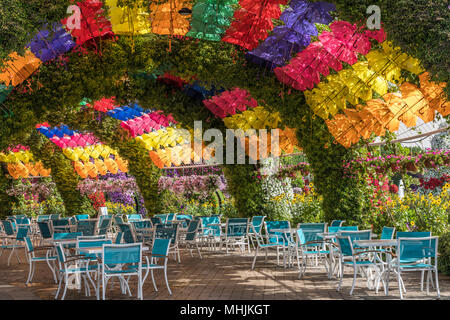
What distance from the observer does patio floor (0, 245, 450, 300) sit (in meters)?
6.73

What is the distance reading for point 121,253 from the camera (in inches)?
238

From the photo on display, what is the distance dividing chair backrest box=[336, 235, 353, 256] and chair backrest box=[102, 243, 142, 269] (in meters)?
2.68

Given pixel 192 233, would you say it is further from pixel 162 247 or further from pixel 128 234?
pixel 162 247

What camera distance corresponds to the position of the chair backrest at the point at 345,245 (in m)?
6.66

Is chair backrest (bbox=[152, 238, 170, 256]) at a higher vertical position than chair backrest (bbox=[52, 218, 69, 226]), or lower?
lower

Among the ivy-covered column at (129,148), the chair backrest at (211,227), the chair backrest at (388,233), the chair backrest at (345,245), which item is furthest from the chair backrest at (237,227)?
the ivy-covered column at (129,148)

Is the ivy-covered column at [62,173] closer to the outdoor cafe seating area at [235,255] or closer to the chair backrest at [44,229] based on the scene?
the outdoor cafe seating area at [235,255]

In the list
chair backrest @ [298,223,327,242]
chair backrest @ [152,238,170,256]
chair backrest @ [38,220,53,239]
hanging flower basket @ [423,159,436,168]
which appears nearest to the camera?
chair backrest @ [152,238,170,256]

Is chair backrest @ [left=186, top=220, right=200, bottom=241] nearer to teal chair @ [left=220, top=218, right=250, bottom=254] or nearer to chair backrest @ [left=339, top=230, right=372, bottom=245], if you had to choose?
teal chair @ [left=220, top=218, right=250, bottom=254]

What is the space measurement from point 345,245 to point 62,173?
16754 millimetres

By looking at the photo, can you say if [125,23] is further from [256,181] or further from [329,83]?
[256,181]

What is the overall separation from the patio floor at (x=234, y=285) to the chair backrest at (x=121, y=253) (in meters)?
0.95

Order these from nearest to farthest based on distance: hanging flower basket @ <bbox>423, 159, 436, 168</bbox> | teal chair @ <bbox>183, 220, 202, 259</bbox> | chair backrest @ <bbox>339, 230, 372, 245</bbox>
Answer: chair backrest @ <bbox>339, 230, 372, 245</bbox> < hanging flower basket @ <bbox>423, 159, 436, 168</bbox> < teal chair @ <bbox>183, 220, 202, 259</bbox>

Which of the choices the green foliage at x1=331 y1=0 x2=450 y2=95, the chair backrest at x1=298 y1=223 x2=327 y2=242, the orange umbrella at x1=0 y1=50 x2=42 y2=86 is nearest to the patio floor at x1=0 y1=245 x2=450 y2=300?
the chair backrest at x1=298 y1=223 x2=327 y2=242
